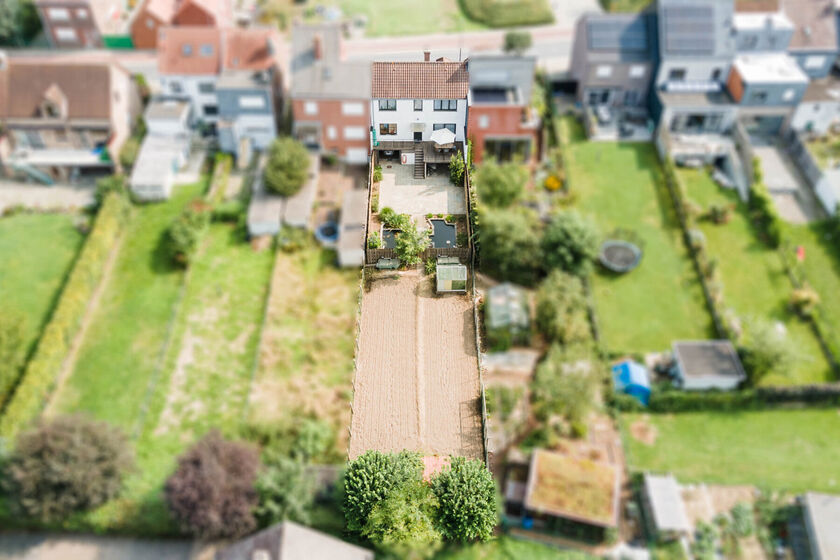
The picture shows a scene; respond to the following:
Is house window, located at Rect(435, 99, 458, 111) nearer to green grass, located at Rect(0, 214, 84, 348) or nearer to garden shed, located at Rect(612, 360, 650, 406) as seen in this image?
garden shed, located at Rect(612, 360, 650, 406)

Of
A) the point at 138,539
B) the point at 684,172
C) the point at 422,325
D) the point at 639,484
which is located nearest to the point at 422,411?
the point at 422,325

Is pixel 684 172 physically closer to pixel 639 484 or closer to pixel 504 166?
pixel 504 166

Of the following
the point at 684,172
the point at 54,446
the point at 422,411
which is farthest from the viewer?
the point at 684,172

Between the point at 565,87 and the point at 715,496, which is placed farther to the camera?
the point at 565,87

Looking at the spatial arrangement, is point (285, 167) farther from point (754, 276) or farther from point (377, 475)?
point (377, 475)

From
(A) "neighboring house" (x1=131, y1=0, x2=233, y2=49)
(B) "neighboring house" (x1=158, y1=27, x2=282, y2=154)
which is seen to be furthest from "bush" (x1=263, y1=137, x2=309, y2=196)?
(A) "neighboring house" (x1=131, y1=0, x2=233, y2=49)

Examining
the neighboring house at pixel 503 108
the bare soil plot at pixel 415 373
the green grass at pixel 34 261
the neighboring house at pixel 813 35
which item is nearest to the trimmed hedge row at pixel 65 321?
the green grass at pixel 34 261

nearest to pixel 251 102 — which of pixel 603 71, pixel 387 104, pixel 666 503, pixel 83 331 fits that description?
pixel 83 331
